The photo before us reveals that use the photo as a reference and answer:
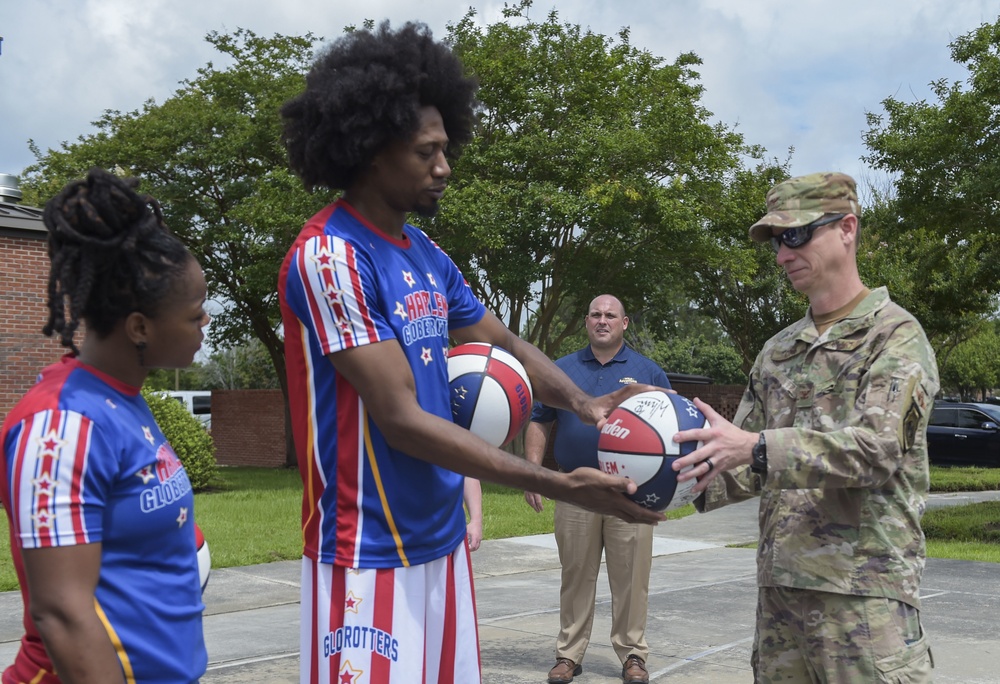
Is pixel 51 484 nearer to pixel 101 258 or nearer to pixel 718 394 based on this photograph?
pixel 101 258

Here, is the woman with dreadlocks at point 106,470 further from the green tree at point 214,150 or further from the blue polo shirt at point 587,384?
the green tree at point 214,150

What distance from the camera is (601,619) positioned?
8477 mm

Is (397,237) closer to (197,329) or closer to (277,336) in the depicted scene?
(197,329)

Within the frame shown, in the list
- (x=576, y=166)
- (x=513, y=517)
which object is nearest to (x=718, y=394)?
(x=576, y=166)

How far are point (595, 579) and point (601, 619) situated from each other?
60.7 inches

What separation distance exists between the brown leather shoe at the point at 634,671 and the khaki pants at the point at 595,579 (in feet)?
0.17

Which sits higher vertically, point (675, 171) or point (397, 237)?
point (675, 171)

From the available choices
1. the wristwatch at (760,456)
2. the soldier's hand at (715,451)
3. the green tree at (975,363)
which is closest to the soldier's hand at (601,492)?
the soldier's hand at (715,451)

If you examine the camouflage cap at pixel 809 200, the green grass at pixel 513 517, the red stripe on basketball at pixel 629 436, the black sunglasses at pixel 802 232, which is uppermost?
the camouflage cap at pixel 809 200

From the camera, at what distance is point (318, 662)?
2998 millimetres

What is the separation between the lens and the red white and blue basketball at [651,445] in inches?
130

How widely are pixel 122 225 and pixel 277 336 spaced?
26525mm

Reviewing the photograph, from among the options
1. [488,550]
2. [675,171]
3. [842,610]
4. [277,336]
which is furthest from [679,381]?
[842,610]

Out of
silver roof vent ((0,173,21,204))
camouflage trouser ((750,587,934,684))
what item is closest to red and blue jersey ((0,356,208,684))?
camouflage trouser ((750,587,934,684))
